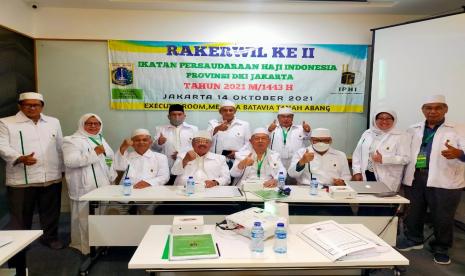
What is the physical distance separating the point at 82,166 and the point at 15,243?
4.68 ft

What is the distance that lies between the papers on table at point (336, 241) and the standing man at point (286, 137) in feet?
6.33

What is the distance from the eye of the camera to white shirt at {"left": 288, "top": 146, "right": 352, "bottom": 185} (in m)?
3.57

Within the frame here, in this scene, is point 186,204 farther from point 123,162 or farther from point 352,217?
point 352,217

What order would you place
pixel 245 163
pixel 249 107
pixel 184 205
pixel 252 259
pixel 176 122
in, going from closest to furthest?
1. pixel 252 259
2. pixel 184 205
3. pixel 245 163
4. pixel 176 122
5. pixel 249 107

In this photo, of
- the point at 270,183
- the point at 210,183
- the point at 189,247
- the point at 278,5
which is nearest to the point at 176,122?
the point at 210,183

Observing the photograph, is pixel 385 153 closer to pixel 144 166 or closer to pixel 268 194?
pixel 268 194

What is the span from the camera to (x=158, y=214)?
121 inches

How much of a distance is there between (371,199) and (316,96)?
2.16m

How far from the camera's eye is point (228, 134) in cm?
416

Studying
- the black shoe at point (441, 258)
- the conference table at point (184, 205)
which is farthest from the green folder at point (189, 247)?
the black shoe at point (441, 258)

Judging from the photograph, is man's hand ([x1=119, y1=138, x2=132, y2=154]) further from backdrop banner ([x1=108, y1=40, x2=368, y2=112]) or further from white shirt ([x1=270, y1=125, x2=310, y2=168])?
white shirt ([x1=270, y1=125, x2=310, y2=168])

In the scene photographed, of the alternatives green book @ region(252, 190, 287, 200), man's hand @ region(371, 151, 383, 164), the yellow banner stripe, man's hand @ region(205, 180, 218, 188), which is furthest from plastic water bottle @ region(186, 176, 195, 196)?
man's hand @ region(371, 151, 383, 164)

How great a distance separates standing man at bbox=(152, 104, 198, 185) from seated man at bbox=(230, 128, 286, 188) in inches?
33.1

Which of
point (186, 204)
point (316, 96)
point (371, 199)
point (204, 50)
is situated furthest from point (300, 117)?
point (186, 204)
